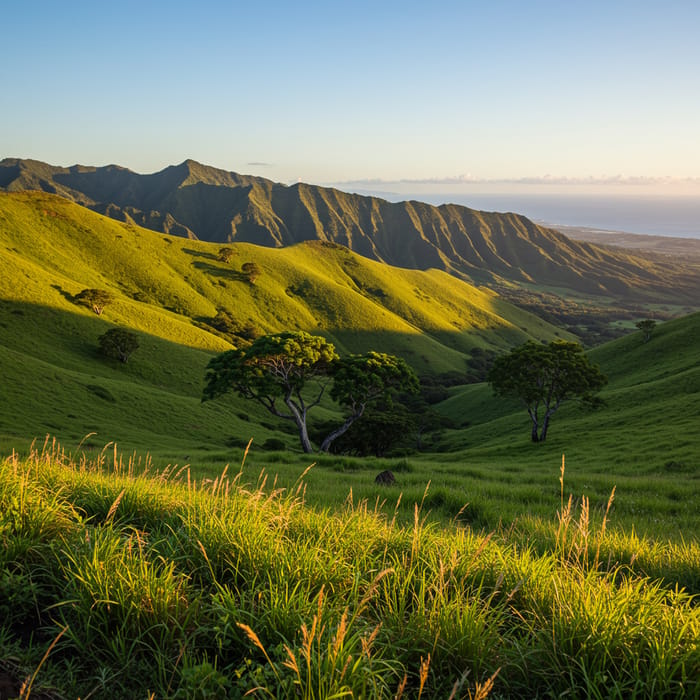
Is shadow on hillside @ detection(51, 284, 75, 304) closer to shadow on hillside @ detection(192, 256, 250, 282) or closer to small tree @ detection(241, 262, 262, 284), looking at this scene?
shadow on hillside @ detection(192, 256, 250, 282)

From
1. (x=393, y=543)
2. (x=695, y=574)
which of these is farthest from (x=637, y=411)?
(x=393, y=543)

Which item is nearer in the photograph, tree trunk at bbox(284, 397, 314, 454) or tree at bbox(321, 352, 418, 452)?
tree at bbox(321, 352, 418, 452)

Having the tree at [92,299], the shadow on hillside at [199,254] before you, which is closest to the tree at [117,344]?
the tree at [92,299]

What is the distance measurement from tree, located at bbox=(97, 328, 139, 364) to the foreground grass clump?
72.5 meters

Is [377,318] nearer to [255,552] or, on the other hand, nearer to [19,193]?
[19,193]

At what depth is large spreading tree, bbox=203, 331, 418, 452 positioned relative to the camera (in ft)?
123

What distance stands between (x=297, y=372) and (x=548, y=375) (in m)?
26.6

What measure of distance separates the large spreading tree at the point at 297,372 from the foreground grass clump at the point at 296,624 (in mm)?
31903

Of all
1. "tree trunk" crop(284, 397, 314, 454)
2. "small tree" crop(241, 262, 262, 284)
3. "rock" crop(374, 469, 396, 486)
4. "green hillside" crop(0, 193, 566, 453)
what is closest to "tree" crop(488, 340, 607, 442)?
"tree trunk" crop(284, 397, 314, 454)

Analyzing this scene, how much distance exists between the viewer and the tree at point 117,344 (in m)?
69.4

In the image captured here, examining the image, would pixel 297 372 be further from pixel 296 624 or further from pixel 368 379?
pixel 296 624

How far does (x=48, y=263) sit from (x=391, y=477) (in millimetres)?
115698

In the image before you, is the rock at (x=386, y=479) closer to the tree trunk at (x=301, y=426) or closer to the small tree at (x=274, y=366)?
the small tree at (x=274, y=366)

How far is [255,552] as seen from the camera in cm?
480
